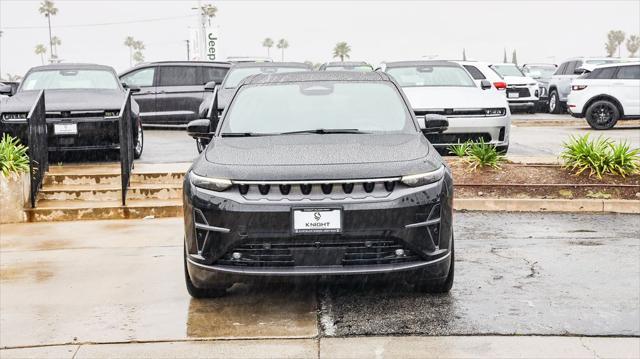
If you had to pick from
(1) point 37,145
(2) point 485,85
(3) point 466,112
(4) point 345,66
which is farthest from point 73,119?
(4) point 345,66

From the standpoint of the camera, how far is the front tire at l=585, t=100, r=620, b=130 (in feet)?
65.1

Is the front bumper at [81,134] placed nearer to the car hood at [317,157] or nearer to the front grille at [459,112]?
the front grille at [459,112]

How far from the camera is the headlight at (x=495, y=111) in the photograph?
1214 cm

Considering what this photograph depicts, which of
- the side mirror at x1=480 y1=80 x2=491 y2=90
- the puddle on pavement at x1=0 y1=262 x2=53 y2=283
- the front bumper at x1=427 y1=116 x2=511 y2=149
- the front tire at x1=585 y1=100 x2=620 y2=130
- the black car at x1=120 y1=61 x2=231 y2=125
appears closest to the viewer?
the puddle on pavement at x1=0 y1=262 x2=53 y2=283

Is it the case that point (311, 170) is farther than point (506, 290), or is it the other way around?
point (506, 290)

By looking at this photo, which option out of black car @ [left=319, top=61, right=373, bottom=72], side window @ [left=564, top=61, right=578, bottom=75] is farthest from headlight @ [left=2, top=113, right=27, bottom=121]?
side window @ [left=564, top=61, right=578, bottom=75]

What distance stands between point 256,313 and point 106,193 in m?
5.05

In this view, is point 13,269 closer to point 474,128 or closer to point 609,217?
point 609,217

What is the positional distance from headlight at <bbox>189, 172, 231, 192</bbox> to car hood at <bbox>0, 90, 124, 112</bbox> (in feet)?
21.3

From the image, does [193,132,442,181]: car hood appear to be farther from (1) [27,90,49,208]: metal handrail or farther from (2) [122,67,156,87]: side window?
(2) [122,67,156,87]: side window

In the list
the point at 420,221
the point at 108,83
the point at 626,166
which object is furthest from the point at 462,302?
the point at 108,83

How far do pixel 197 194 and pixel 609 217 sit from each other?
5672mm

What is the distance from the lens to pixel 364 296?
5.86 m

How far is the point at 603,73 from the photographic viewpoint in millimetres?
19984
